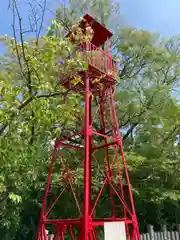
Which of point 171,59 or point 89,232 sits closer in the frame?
point 89,232

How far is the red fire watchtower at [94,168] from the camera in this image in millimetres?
6558

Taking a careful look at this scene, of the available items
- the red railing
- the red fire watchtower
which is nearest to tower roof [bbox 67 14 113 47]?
the red fire watchtower

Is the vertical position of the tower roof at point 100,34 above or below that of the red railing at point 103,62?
above

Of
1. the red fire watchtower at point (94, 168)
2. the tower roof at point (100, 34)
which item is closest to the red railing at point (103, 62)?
the red fire watchtower at point (94, 168)

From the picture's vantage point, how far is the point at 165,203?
519 inches

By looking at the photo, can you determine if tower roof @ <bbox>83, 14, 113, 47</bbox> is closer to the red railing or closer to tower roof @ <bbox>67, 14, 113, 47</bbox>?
tower roof @ <bbox>67, 14, 113, 47</bbox>

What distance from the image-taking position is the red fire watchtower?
6.56 metres

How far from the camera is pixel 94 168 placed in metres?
11.3

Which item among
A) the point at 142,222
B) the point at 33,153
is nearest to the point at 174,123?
the point at 142,222

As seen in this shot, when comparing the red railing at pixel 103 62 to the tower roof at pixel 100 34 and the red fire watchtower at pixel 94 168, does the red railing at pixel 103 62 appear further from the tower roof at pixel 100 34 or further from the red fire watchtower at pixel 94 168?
the tower roof at pixel 100 34

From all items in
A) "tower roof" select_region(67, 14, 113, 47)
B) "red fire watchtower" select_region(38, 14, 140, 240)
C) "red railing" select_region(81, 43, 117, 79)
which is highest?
"tower roof" select_region(67, 14, 113, 47)

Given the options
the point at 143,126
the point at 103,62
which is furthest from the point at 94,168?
the point at 103,62

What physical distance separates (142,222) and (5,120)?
442 inches

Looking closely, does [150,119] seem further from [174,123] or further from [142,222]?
[142,222]
